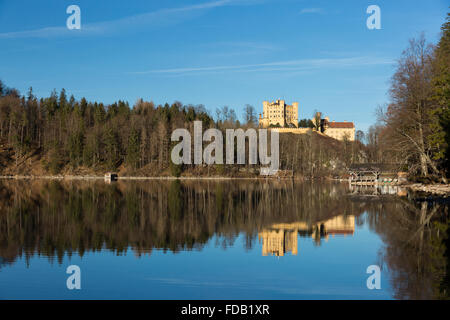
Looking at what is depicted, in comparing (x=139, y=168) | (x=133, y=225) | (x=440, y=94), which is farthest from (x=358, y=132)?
(x=133, y=225)

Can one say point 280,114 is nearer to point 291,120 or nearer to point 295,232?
point 291,120

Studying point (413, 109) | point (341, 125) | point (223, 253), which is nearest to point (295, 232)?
point (223, 253)

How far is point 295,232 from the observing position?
61.9ft

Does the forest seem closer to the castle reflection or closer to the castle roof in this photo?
the castle roof

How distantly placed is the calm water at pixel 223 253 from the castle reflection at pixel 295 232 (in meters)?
0.04

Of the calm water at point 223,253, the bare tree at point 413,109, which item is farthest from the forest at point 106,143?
the calm water at point 223,253

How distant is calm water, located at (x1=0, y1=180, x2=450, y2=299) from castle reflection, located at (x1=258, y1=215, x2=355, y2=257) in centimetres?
4

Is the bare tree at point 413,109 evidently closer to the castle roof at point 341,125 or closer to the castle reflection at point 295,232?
the castle reflection at point 295,232

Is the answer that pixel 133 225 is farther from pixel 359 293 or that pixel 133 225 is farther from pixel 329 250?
pixel 359 293

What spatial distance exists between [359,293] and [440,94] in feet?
103

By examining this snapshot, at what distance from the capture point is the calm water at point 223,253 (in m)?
10.5

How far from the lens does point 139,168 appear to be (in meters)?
92.4

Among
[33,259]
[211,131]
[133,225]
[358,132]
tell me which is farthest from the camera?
[358,132]
